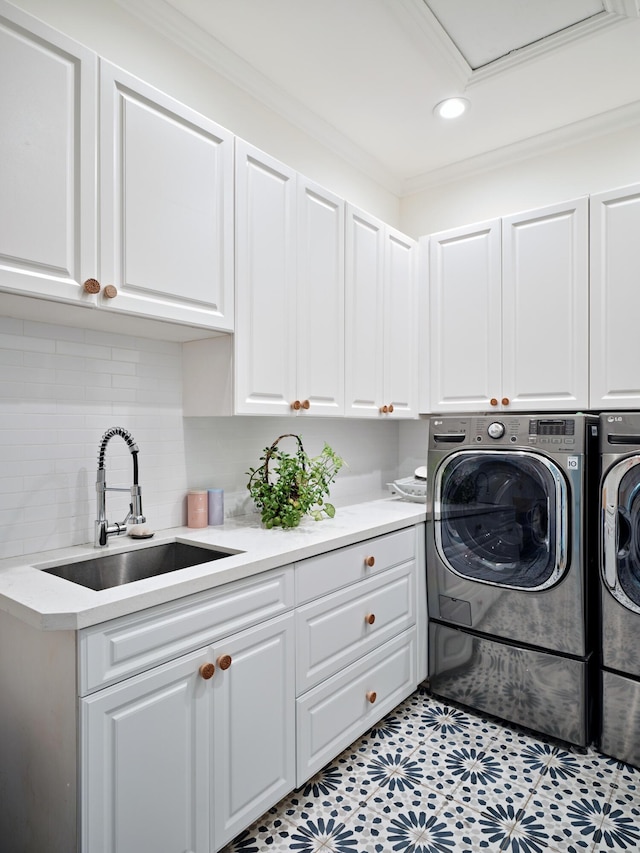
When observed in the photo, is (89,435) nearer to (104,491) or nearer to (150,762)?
(104,491)

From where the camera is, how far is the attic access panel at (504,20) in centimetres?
199

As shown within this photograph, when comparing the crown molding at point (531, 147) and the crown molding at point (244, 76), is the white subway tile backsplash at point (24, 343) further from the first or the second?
the crown molding at point (531, 147)

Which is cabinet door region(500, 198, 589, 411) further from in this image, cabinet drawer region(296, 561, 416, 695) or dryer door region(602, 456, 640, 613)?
cabinet drawer region(296, 561, 416, 695)

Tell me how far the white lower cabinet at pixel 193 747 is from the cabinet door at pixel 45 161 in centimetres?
108

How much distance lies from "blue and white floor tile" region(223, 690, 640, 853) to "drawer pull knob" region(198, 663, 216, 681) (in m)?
0.64

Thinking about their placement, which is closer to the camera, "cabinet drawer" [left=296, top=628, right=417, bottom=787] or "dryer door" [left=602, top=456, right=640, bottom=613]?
"cabinet drawer" [left=296, top=628, right=417, bottom=787]

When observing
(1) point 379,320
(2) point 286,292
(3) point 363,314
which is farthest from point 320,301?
(1) point 379,320

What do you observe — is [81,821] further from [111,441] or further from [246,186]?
[246,186]

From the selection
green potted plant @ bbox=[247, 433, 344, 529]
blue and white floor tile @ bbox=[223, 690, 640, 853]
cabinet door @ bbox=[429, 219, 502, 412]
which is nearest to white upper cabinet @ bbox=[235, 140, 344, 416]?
green potted plant @ bbox=[247, 433, 344, 529]

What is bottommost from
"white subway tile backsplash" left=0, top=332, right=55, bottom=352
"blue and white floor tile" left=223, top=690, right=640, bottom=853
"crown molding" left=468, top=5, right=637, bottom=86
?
"blue and white floor tile" left=223, top=690, right=640, bottom=853

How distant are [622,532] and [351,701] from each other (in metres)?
1.26

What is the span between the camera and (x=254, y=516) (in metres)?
2.44

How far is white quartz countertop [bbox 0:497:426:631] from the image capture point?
121 cm

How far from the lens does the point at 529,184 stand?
9.75 ft
